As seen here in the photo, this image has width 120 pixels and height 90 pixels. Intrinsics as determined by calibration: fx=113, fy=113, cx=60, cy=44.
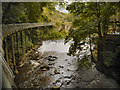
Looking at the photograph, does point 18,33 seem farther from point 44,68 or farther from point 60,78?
point 60,78

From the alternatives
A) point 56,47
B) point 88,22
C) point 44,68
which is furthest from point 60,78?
point 56,47

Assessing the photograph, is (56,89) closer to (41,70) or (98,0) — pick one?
(41,70)

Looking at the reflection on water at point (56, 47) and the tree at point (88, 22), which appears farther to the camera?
the reflection on water at point (56, 47)

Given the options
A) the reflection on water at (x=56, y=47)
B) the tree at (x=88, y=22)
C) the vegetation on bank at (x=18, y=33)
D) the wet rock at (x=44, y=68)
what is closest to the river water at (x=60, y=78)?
the wet rock at (x=44, y=68)

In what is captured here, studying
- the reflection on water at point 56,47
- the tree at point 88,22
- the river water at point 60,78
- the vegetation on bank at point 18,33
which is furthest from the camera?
the reflection on water at point 56,47

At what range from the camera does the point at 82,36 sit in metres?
6.58

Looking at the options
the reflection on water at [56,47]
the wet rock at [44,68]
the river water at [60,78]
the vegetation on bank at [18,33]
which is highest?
the vegetation on bank at [18,33]

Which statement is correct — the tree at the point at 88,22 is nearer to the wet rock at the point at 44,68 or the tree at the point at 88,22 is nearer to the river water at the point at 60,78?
the river water at the point at 60,78

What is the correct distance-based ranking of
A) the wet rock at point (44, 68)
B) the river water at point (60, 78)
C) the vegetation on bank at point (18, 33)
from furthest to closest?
1. the wet rock at point (44, 68)
2. the vegetation on bank at point (18, 33)
3. the river water at point (60, 78)

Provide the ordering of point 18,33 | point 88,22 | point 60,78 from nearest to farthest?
point 88,22 → point 60,78 → point 18,33

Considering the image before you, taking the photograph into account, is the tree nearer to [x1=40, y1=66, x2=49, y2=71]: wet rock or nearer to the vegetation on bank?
the vegetation on bank

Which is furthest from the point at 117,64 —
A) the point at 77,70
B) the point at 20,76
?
the point at 20,76

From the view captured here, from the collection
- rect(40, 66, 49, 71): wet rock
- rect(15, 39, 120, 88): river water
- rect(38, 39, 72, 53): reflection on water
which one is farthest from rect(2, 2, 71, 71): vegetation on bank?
rect(40, 66, 49, 71): wet rock

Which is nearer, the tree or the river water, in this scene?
the tree
